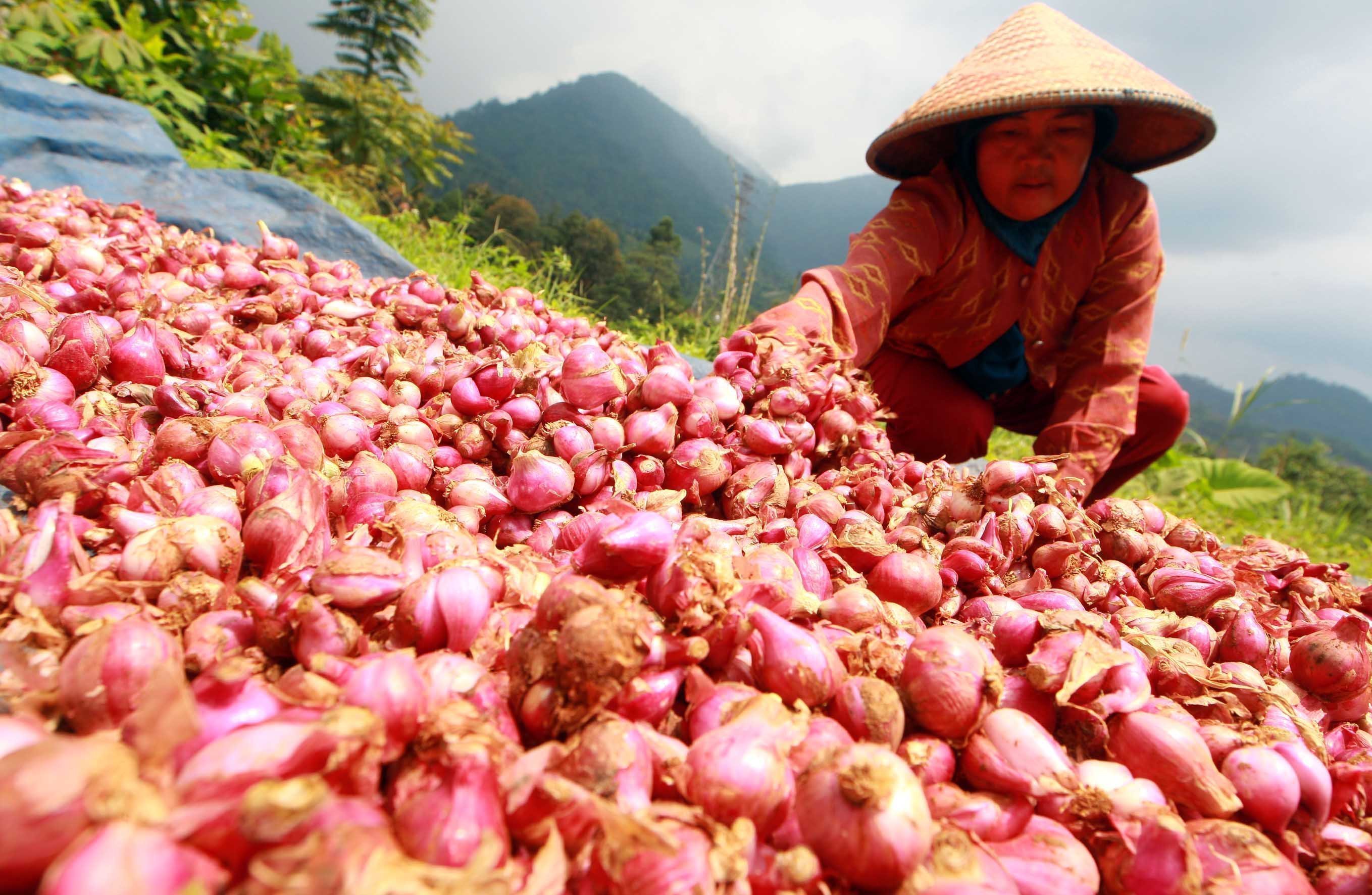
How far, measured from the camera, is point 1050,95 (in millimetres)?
1910

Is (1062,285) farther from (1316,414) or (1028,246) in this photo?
(1316,414)

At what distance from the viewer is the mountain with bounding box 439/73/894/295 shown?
1522 inches

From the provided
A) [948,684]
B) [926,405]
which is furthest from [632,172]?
[948,684]

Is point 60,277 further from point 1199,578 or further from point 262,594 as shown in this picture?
point 1199,578

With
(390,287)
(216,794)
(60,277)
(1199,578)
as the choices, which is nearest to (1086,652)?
(1199,578)

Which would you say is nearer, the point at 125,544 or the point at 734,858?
the point at 734,858

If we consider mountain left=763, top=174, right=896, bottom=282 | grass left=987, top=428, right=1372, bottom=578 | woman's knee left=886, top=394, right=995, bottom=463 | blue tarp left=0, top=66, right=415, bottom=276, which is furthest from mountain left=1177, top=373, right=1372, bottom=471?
blue tarp left=0, top=66, right=415, bottom=276

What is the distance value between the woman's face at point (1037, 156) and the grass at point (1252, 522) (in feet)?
8.11

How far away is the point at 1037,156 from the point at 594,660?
7.42 ft

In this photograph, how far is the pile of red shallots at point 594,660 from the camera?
17.6 inches

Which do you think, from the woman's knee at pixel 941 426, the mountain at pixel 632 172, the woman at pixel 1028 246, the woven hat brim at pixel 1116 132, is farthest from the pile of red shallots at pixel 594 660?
Result: the mountain at pixel 632 172

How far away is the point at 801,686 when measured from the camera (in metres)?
0.64

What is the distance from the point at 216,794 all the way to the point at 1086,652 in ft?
2.45

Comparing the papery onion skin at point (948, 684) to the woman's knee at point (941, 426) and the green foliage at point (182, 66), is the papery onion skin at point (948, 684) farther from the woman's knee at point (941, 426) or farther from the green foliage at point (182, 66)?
the green foliage at point (182, 66)
